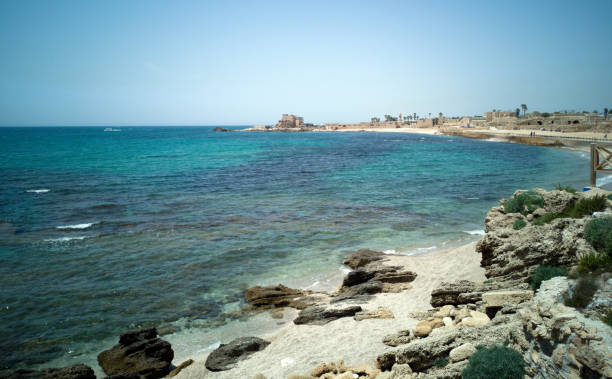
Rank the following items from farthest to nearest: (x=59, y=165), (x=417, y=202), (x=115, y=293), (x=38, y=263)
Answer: (x=59, y=165) < (x=417, y=202) < (x=38, y=263) < (x=115, y=293)

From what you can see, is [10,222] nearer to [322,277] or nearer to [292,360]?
[322,277]

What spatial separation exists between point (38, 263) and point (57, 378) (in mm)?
10195

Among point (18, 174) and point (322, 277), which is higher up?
point (18, 174)

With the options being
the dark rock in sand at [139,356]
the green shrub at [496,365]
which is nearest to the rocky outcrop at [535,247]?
the green shrub at [496,365]

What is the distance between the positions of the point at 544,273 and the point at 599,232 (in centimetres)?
144

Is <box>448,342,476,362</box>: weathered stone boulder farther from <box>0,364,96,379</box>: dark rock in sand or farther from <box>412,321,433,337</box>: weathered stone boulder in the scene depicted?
<box>0,364,96,379</box>: dark rock in sand

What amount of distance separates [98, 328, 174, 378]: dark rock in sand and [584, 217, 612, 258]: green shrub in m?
10.7

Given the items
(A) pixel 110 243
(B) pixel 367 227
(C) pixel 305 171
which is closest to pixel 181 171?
(C) pixel 305 171

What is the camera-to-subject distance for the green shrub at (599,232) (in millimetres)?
7770

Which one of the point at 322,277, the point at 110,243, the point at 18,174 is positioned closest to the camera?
the point at 322,277

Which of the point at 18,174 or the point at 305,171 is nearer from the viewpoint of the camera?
the point at 18,174

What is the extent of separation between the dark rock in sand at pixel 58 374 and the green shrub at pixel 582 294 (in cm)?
1022

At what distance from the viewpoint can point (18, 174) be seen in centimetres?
4066

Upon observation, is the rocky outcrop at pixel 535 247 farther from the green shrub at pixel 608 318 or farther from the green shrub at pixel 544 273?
the green shrub at pixel 608 318
